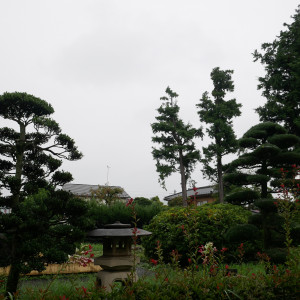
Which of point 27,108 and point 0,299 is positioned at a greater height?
point 27,108

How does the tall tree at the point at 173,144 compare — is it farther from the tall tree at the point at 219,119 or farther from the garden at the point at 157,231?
the garden at the point at 157,231

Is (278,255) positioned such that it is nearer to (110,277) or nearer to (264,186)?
(264,186)

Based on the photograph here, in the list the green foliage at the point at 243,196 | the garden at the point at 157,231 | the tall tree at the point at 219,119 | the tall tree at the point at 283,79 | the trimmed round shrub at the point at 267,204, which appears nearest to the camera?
the garden at the point at 157,231

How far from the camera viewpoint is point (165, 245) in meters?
9.24

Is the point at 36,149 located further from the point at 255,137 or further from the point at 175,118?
the point at 175,118

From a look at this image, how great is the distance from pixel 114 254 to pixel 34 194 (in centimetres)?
207

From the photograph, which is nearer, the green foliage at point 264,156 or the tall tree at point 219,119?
the green foliage at point 264,156

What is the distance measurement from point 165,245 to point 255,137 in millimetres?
4599

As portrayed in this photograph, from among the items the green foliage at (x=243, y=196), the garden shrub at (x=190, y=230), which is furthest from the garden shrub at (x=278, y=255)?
the garden shrub at (x=190, y=230)

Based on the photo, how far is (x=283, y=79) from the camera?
18375 millimetres

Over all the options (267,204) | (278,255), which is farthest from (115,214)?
(278,255)

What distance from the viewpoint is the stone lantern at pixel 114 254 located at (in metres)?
4.91

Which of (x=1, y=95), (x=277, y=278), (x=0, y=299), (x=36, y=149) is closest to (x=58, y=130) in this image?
(x=36, y=149)

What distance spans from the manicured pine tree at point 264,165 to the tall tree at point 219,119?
14.4 m
